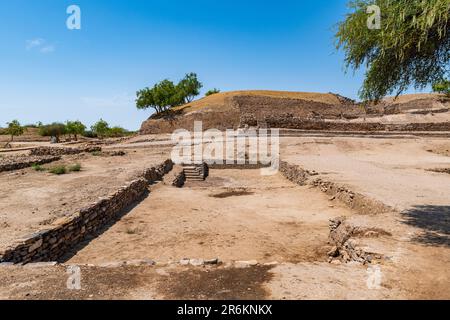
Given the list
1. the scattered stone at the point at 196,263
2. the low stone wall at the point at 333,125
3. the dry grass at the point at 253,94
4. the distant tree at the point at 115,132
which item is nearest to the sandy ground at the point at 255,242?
the scattered stone at the point at 196,263

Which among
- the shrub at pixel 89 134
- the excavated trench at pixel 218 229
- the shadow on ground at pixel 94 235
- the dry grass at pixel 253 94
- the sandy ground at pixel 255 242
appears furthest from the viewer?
the shrub at pixel 89 134

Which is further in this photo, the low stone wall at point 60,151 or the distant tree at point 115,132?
the distant tree at point 115,132

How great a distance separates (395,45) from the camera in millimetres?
5984

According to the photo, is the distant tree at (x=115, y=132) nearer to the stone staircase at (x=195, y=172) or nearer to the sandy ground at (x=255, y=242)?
the stone staircase at (x=195, y=172)

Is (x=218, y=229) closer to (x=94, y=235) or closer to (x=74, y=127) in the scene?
(x=94, y=235)

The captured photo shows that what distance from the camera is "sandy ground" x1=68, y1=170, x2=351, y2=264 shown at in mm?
7875

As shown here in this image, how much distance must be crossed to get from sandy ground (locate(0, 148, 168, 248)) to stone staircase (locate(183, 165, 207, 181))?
5.30 meters

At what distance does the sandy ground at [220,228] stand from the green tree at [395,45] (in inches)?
169

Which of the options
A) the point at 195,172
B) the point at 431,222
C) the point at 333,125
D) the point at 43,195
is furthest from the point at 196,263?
the point at 333,125

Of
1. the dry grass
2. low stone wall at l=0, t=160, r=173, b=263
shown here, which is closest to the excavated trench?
low stone wall at l=0, t=160, r=173, b=263

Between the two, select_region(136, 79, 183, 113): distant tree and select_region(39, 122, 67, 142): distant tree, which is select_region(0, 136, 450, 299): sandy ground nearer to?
select_region(136, 79, 183, 113): distant tree

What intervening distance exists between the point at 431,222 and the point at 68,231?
8957 mm

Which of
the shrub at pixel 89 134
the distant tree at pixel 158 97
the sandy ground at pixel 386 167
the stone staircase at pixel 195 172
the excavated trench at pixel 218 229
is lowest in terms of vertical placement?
the excavated trench at pixel 218 229

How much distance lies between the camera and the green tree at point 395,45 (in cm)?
577
